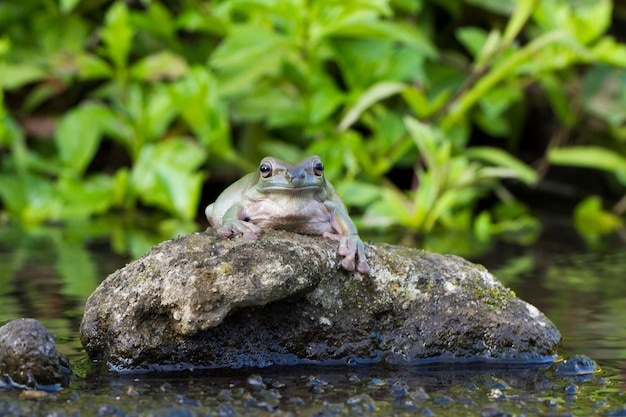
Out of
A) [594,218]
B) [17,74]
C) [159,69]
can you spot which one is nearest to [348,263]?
[159,69]

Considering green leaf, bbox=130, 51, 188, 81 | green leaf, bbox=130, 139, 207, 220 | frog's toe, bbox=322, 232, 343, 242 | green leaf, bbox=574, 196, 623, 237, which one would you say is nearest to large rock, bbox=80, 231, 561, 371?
frog's toe, bbox=322, 232, 343, 242

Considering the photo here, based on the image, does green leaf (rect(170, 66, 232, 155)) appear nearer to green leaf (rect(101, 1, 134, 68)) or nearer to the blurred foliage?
the blurred foliage

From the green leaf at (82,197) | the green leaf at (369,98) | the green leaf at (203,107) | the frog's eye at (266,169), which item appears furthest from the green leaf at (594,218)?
the frog's eye at (266,169)

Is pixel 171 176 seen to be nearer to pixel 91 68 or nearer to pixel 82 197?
pixel 82 197

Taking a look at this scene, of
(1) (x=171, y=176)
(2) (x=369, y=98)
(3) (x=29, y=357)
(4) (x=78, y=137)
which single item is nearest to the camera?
(3) (x=29, y=357)

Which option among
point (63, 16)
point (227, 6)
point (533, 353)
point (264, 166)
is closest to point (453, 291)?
point (533, 353)

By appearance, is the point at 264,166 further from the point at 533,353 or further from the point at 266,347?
the point at 533,353

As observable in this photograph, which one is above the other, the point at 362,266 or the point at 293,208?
the point at 293,208
